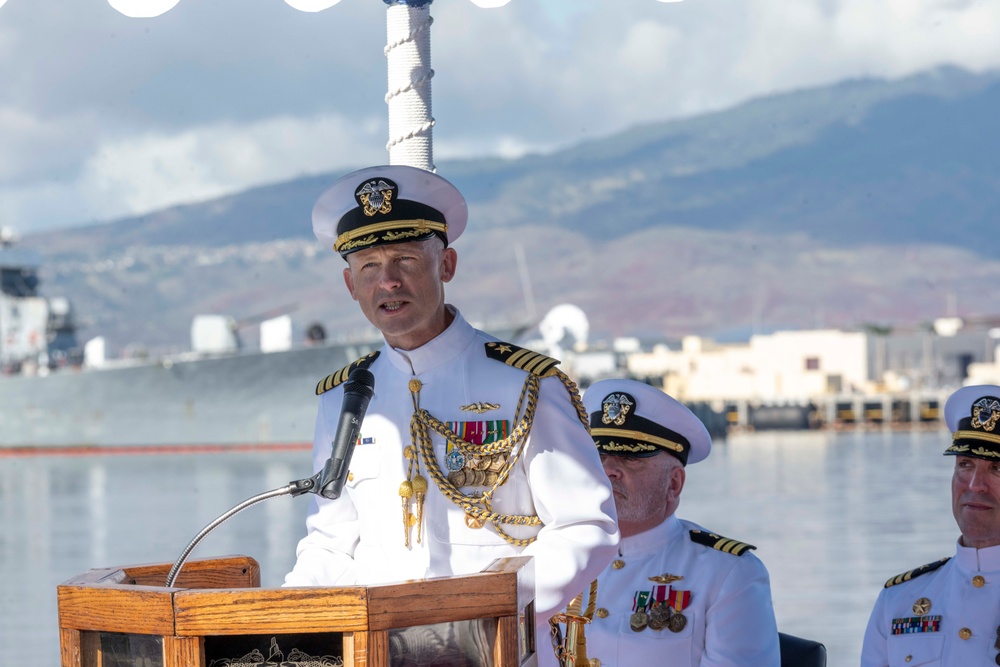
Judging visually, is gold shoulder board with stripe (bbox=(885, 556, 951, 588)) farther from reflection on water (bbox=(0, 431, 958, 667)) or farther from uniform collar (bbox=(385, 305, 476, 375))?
reflection on water (bbox=(0, 431, 958, 667))

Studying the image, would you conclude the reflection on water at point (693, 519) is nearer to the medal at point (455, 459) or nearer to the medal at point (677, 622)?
the medal at point (677, 622)

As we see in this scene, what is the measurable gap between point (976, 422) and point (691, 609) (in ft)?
2.95

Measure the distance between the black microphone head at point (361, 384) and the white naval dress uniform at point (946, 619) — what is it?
1.94 meters

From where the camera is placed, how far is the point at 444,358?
2.89 meters

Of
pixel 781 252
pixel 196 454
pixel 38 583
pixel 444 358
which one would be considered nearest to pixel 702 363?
pixel 196 454

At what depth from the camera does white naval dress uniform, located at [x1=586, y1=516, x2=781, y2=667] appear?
12.0 feet

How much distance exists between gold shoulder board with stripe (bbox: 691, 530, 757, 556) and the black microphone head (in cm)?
145

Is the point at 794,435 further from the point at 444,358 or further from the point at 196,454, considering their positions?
the point at 444,358

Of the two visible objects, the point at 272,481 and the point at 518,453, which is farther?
the point at 272,481

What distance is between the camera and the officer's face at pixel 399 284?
273cm

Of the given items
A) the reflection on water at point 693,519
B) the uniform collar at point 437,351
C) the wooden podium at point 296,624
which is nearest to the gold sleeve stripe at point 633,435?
the uniform collar at point 437,351

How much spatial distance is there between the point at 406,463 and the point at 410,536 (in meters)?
0.13

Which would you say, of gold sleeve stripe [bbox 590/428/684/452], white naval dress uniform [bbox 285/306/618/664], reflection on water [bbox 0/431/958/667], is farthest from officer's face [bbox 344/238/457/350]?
reflection on water [bbox 0/431/958/667]

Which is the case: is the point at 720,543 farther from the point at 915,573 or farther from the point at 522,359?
the point at 522,359
